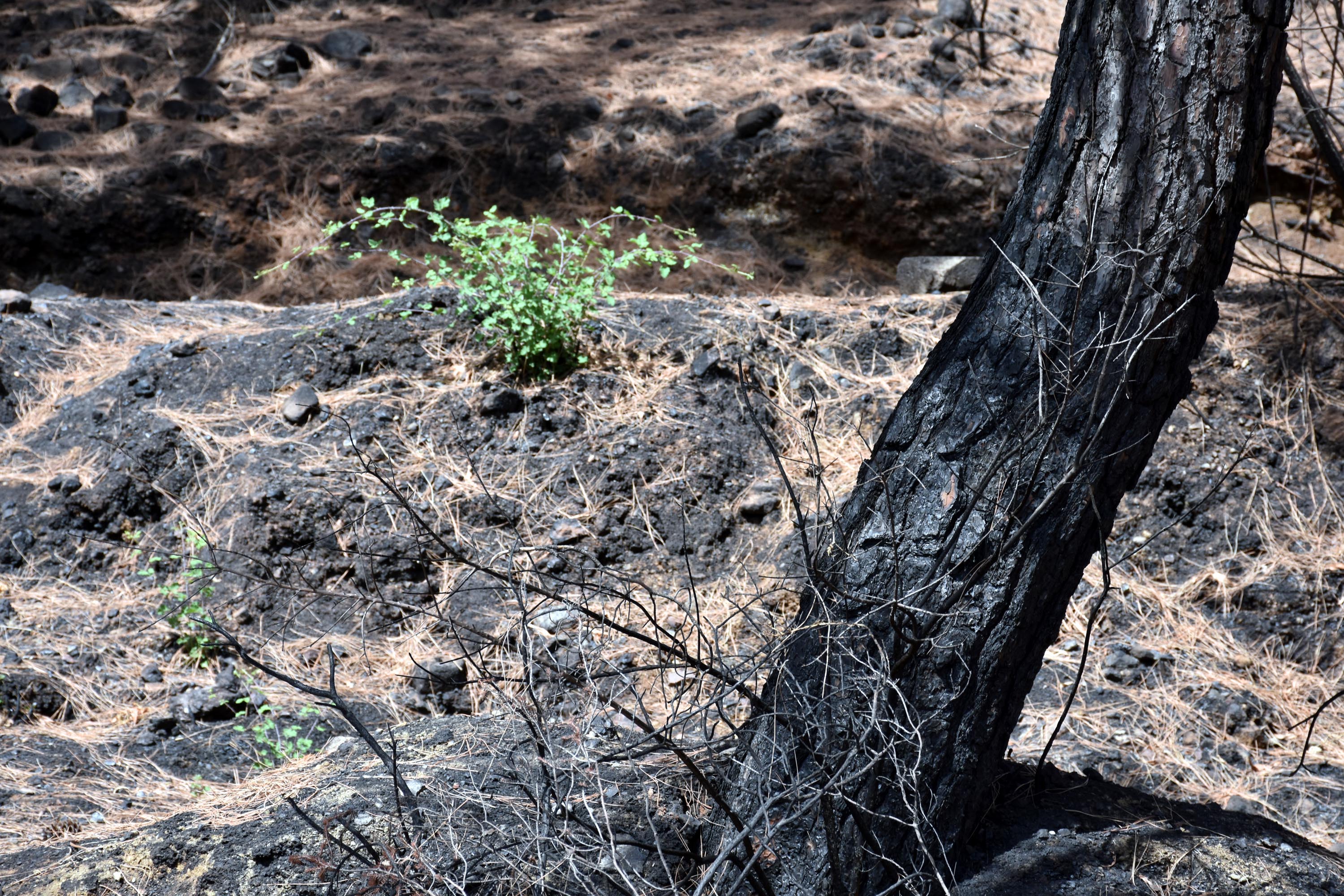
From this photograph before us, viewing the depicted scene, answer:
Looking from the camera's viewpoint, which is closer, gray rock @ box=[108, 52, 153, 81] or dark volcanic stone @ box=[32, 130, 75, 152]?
dark volcanic stone @ box=[32, 130, 75, 152]

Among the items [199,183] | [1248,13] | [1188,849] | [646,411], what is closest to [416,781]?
[1188,849]

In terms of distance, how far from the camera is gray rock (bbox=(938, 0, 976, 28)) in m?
7.68

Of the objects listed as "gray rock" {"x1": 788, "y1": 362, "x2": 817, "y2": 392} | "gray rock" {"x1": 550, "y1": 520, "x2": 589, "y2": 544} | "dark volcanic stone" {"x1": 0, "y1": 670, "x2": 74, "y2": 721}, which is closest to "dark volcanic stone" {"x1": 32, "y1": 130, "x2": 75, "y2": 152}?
"dark volcanic stone" {"x1": 0, "y1": 670, "x2": 74, "y2": 721}

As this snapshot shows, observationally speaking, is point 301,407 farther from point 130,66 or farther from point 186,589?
point 130,66

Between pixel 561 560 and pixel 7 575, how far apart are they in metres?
2.20

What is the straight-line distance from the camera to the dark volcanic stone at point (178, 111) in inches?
288

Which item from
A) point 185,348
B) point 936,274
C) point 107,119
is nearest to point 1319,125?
point 936,274

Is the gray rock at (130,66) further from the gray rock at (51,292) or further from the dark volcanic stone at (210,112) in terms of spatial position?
the gray rock at (51,292)

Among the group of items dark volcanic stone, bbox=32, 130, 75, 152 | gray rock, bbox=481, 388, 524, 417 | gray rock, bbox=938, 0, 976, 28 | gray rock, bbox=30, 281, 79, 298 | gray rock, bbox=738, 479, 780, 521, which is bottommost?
gray rock, bbox=738, 479, 780, 521

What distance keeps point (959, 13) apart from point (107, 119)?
22.2ft

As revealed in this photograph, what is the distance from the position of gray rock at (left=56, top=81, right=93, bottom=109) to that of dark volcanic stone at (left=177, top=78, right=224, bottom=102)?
0.70m

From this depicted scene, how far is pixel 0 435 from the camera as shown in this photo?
169 inches

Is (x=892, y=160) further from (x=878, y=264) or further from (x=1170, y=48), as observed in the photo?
(x=1170, y=48)

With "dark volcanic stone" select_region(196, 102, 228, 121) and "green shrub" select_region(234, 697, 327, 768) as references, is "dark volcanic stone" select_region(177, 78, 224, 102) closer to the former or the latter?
"dark volcanic stone" select_region(196, 102, 228, 121)
